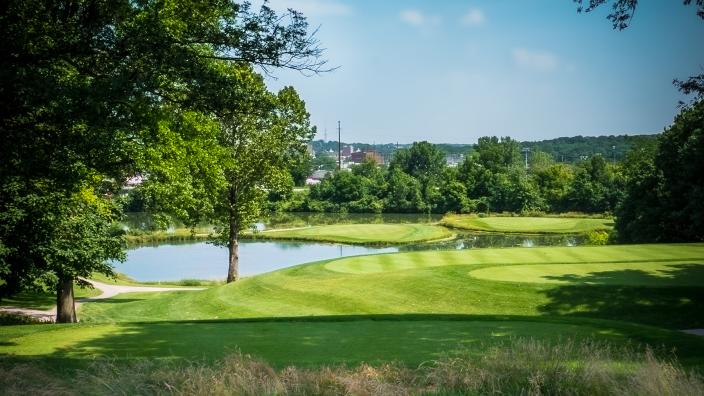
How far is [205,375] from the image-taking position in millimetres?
6125

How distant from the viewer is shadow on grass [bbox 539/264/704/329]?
16.4 m

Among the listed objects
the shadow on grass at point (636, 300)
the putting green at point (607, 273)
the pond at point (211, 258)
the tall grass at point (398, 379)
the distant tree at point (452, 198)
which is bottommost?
the pond at point (211, 258)

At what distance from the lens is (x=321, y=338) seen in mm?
9781

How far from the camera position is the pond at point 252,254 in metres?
Answer: 41.0

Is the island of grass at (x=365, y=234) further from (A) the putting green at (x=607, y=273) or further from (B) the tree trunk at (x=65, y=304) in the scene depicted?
(B) the tree trunk at (x=65, y=304)

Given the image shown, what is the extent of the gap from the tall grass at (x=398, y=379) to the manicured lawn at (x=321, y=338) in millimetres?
1155

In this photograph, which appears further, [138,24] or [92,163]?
[92,163]

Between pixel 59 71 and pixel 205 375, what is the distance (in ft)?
18.1

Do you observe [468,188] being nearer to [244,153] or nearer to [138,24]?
[244,153]

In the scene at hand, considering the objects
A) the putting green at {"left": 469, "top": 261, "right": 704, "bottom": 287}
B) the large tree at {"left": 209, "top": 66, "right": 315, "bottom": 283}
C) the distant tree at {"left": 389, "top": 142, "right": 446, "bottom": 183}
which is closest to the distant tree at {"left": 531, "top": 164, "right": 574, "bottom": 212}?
the distant tree at {"left": 389, "top": 142, "right": 446, "bottom": 183}

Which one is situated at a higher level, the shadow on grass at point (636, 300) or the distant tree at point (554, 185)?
the distant tree at point (554, 185)

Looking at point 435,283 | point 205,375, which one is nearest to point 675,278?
point 435,283

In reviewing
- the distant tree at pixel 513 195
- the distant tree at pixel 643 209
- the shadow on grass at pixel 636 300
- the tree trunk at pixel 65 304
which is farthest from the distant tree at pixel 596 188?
the tree trunk at pixel 65 304

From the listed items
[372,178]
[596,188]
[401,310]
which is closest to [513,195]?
[596,188]
